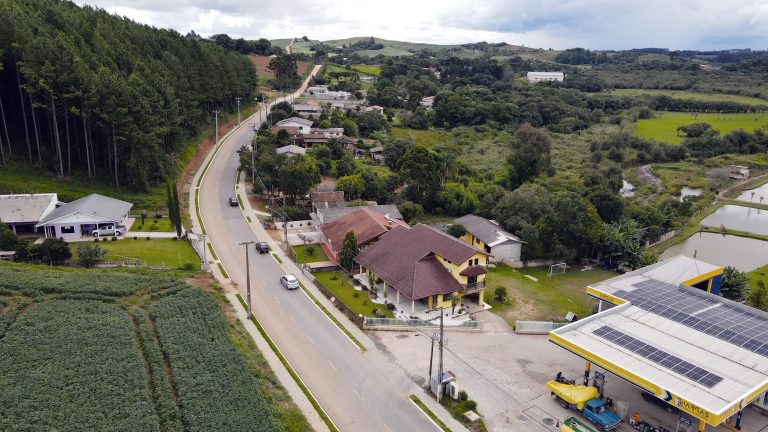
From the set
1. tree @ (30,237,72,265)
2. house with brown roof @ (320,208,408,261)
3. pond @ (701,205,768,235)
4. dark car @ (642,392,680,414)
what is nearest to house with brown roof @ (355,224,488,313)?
house with brown roof @ (320,208,408,261)

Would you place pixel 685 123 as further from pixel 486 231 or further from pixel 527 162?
pixel 486 231

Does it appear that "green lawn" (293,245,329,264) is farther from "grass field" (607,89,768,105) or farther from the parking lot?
"grass field" (607,89,768,105)

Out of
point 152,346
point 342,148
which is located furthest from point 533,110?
point 152,346

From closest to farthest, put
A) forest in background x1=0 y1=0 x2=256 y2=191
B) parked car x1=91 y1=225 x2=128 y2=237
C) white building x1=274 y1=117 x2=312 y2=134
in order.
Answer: parked car x1=91 y1=225 x2=128 y2=237
forest in background x1=0 y1=0 x2=256 y2=191
white building x1=274 y1=117 x2=312 y2=134

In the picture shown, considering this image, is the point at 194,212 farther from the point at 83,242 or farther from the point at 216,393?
the point at 216,393

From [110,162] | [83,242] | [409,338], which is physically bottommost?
[409,338]

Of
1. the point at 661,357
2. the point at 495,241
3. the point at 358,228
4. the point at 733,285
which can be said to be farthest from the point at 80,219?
the point at 733,285
